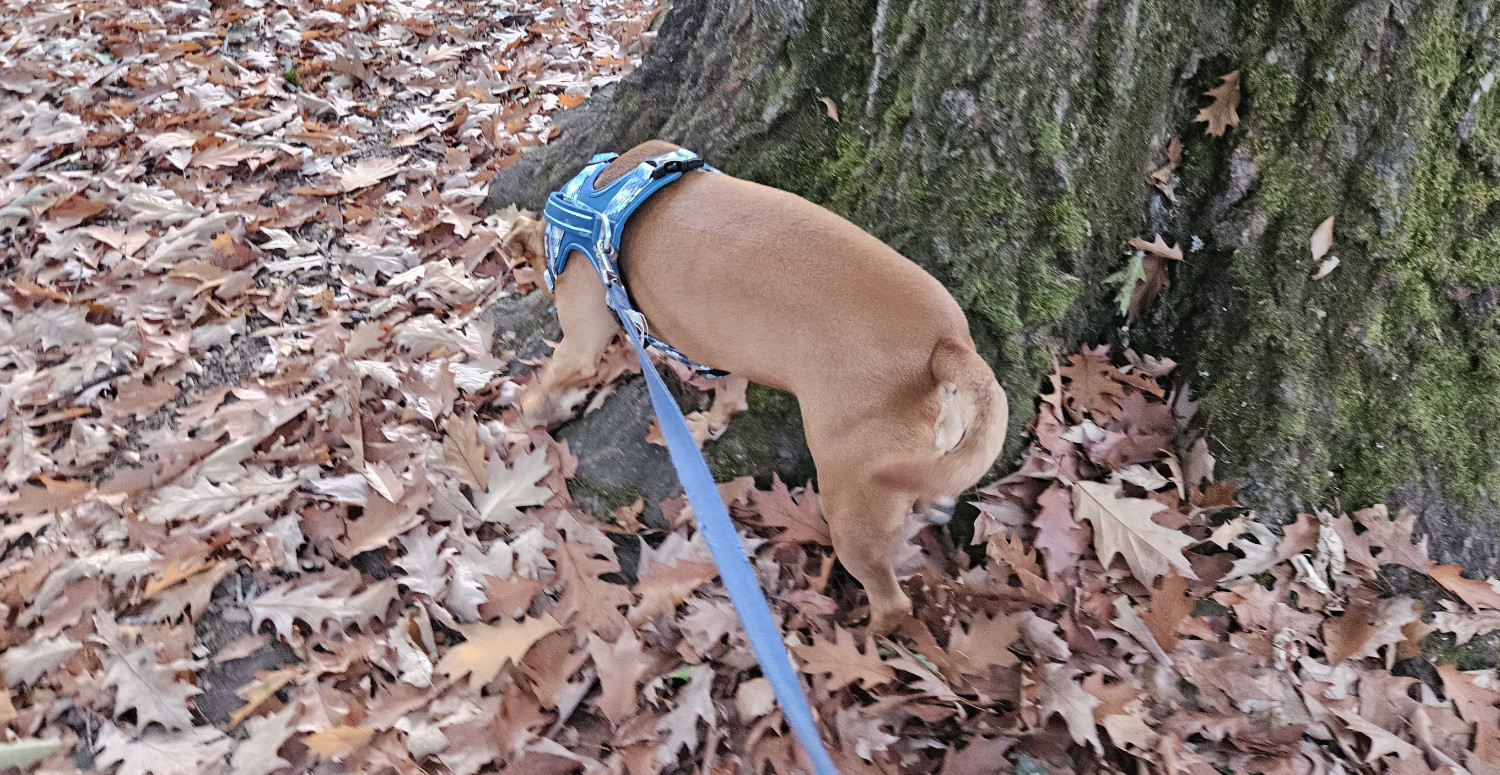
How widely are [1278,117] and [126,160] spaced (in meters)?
5.47

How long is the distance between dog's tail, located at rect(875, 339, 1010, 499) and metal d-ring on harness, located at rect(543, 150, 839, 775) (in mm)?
430

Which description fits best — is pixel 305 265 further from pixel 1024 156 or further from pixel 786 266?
pixel 1024 156

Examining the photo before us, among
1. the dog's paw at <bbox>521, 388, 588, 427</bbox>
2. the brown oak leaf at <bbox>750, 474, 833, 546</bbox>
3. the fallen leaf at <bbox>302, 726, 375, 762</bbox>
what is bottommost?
the fallen leaf at <bbox>302, 726, 375, 762</bbox>

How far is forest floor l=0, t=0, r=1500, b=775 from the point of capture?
7.09ft

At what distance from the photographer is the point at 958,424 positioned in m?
1.90

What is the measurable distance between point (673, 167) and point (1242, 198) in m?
1.84

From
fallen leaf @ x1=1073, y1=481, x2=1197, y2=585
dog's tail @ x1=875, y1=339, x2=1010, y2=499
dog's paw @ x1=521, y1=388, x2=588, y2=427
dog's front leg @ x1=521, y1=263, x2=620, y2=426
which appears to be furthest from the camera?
dog's paw @ x1=521, y1=388, x2=588, y2=427

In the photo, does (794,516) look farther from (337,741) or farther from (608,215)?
(337,741)

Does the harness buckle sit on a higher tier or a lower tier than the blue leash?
higher

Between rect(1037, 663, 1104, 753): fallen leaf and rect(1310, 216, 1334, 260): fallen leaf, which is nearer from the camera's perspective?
rect(1037, 663, 1104, 753): fallen leaf

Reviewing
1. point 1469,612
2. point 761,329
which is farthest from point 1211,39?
point 1469,612

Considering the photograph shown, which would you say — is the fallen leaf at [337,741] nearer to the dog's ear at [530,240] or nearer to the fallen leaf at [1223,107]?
the dog's ear at [530,240]

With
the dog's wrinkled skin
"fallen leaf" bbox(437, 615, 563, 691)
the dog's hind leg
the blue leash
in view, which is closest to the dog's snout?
the dog's wrinkled skin

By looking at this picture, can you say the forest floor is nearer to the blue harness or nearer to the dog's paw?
the dog's paw
